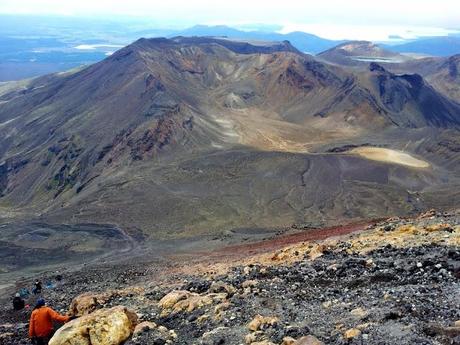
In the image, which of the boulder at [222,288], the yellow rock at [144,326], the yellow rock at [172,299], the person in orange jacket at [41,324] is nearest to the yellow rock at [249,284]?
the boulder at [222,288]

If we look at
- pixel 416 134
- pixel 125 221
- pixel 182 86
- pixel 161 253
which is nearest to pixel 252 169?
pixel 125 221

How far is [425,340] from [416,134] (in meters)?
85.8

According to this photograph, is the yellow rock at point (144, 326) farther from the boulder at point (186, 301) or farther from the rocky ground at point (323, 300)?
the boulder at point (186, 301)

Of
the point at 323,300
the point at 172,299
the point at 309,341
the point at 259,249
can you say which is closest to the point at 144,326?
the point at 172,299

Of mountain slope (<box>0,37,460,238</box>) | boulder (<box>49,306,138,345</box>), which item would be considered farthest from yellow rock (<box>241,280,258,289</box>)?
mountain slope (<box>0,37,460,238</box>)

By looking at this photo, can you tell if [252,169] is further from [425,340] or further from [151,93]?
[425,340]

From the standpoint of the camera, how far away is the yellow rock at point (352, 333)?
9873mm

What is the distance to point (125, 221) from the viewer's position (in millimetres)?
52281

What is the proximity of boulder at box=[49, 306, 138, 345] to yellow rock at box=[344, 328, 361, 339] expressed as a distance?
488cm

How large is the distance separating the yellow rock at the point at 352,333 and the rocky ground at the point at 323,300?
0.06 feet

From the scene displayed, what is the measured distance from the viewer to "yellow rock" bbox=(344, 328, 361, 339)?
32.4 feet

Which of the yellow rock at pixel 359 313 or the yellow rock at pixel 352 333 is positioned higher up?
the yellow rock at pixel 352 333

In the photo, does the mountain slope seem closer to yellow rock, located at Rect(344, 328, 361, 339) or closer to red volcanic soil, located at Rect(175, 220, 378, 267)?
red volcanic soil, located at Rect(175, 220, 378, 267)

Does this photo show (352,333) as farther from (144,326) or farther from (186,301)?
(186,301)
